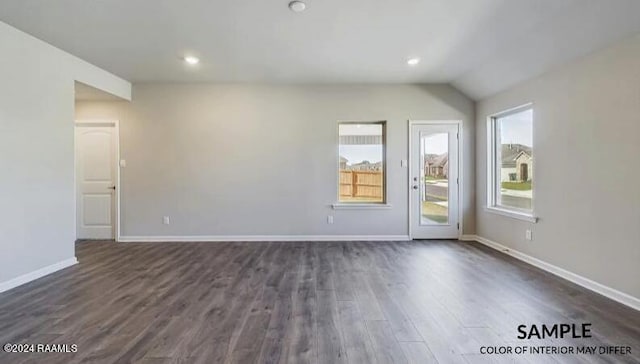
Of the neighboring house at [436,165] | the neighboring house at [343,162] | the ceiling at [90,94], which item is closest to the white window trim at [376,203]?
the neighboring house at [343,162]

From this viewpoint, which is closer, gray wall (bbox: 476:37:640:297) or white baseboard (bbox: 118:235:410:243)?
gray wall (bbox: 476:37:640:297)

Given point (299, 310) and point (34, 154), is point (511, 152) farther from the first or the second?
point (34, 154)

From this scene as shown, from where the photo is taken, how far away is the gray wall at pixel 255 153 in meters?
5.51

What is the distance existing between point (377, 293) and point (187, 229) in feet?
12.2

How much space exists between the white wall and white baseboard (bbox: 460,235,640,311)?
230 inches

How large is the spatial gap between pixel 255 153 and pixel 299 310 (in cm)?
338

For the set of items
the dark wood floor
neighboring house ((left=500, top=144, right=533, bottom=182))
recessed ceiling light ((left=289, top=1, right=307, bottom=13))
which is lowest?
the dark wood floor

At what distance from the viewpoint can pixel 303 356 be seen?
202 cm

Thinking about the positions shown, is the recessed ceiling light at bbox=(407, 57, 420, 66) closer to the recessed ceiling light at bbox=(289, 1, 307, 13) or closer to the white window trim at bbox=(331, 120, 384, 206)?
the white window trim at bbox=(331, 120, 384, 206)

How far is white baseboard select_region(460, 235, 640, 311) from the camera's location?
2827 millimetres

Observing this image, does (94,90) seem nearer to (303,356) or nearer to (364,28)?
Answer: (364,28)

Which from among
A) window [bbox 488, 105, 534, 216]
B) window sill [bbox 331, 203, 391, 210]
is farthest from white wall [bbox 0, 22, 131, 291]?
window [bbox 488, 105, 534, 216]

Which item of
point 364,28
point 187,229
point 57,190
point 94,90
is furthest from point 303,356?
point 94,90

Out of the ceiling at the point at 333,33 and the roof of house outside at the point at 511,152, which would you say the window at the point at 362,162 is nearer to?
the ceiling at the point at 333,33
